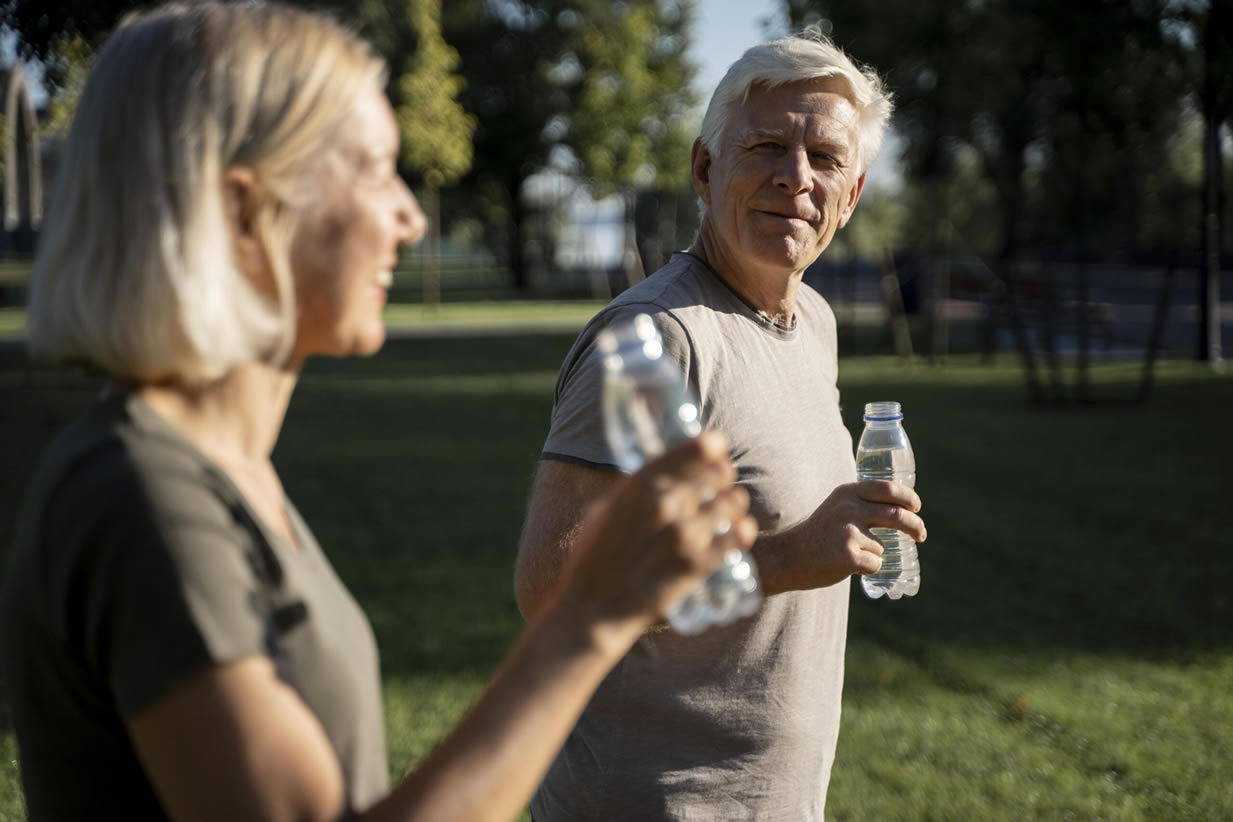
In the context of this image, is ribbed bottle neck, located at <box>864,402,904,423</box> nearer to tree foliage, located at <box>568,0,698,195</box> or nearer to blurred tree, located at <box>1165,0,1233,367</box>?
blurred tree, located at <box>1165,0,1233,367</box>

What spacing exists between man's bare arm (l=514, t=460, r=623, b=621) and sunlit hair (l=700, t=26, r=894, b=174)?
0.92 m

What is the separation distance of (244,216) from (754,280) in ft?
5.09

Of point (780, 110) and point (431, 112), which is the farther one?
point (431, 112)

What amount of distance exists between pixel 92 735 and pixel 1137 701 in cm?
545

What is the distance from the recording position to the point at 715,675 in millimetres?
2586

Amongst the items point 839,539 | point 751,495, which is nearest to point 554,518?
point 751,495

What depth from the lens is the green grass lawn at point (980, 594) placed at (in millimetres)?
5258

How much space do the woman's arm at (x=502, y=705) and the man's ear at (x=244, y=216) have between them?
0.44 m

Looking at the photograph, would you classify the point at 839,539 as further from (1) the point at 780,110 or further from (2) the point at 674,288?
(1) the point at 780,110

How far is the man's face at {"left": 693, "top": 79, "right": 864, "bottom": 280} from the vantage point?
284 cm

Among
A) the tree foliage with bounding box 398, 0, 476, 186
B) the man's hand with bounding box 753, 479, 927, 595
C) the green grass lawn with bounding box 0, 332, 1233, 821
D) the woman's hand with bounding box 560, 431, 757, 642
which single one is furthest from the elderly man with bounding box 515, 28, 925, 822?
the tree foliage with bounding box 398, 0, 476, 186

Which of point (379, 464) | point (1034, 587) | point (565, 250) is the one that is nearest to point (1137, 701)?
point (1034, 587)

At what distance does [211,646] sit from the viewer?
4.26 feet

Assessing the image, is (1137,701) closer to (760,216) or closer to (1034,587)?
(1034,587)
